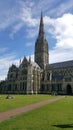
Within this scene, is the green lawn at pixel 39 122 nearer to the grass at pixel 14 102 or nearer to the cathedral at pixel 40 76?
the grass at pixel 14 102

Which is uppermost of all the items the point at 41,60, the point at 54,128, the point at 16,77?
the point at 41,60

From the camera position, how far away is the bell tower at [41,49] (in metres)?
110

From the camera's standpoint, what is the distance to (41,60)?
110438mm

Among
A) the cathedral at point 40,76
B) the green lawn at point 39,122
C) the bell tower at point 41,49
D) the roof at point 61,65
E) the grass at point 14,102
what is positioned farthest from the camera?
the bell tower at point 41,49

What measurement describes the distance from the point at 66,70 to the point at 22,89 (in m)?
23.1

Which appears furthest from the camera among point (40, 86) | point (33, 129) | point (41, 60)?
point (41, 60)

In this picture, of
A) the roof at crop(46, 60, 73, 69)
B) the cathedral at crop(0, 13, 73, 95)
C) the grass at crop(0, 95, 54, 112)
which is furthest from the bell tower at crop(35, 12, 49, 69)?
the grass at crop(0, 95, 54, 112)

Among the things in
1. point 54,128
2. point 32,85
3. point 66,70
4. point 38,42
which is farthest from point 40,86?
point 54,128

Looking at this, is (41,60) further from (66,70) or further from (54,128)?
(54,128)

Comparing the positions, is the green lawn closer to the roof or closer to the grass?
the grass

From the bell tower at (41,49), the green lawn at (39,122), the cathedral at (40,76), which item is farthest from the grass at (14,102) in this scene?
the bell tower at (41,49)

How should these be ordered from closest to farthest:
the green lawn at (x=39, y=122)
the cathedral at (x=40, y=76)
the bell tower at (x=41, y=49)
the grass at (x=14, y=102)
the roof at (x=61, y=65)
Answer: the green lawn at (x=39, y=122), the grass at (x=14, y=102), the cathedral at (x=40, y=76), the roof at (x=61, y=65), the bell tower at (x=41, y=49)

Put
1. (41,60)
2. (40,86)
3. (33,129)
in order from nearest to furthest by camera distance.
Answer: (33,129)
(40,86)
(41,60)

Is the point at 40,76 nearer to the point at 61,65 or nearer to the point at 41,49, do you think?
the point at 61,65
